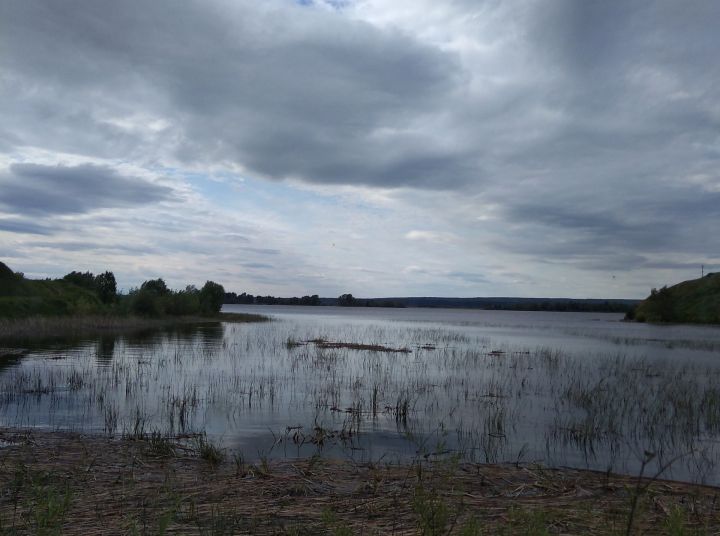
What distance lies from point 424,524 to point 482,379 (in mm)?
16956

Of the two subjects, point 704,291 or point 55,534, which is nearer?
point 55,534

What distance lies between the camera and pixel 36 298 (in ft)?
177

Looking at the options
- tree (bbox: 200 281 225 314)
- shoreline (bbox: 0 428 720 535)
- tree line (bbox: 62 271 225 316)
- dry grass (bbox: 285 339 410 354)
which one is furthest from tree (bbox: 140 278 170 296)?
shoreline (bbox: 0 428 720 535)

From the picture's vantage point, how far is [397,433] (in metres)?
12.9

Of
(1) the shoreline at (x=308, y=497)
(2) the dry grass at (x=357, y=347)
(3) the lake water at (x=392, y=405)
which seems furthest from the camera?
(2) the dry grass at (x=357, y=347)

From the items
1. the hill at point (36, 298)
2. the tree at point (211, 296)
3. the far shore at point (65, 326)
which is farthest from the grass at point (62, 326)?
the tree at point (211, 296)

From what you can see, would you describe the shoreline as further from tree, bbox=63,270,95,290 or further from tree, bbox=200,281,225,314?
tree, bbox=200,281,225,314

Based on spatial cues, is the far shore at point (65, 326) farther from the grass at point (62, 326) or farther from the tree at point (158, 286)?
the tree at point (158, 286)

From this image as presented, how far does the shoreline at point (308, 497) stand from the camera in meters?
5.92

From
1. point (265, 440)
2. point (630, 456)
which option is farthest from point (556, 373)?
point (265, 440)

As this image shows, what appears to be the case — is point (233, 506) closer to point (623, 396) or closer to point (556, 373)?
point (623, 396)

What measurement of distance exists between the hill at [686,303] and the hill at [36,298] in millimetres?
94225

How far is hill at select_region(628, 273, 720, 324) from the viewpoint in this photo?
300 ft

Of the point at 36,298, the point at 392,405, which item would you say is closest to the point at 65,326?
the point at 36,298
